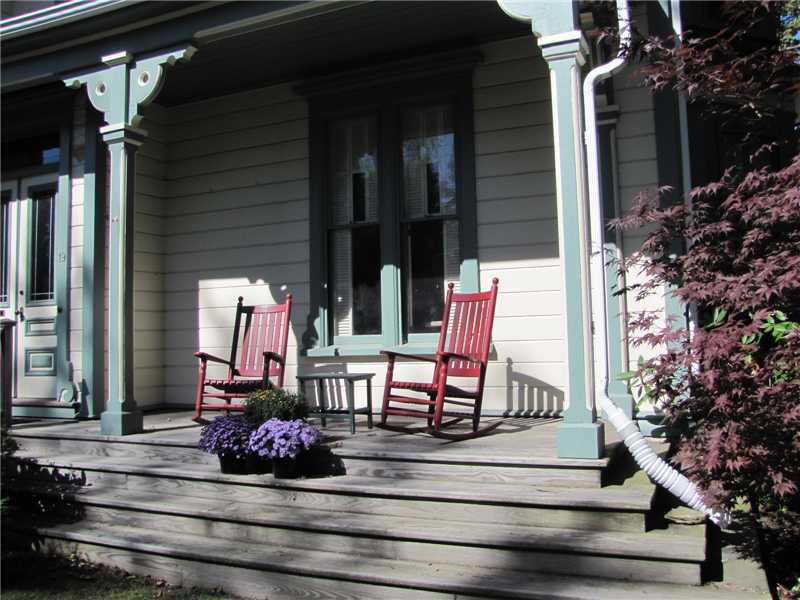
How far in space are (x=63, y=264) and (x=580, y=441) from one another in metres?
4.48

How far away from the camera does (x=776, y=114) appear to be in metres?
4.66

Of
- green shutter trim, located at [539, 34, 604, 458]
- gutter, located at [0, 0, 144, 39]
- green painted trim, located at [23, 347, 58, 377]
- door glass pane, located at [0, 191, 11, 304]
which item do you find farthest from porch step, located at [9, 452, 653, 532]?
gutter, located at [0, 0, 144, 39]

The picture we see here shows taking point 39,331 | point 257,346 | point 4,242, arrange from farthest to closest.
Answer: point 4,242 < point 39,331 < point 257,346

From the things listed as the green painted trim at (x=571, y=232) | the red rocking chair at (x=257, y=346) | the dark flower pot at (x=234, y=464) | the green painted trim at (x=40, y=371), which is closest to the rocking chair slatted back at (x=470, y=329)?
the green painted trim at (x=571, y=232)

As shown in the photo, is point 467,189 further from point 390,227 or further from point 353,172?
point 353,172

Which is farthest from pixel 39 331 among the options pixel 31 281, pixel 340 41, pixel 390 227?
pixel 340 41

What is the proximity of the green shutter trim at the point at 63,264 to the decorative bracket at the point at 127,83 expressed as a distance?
125 centimetres

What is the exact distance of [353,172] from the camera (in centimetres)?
562

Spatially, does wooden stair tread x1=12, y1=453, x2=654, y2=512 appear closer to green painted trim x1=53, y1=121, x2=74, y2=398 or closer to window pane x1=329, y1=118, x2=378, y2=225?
green painted trim x1=53, y1=121, x2=74, y2=398

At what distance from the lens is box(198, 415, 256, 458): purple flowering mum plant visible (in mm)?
3701

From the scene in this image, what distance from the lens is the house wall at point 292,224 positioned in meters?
4.91

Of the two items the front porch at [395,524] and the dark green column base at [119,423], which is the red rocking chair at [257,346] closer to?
the dark green column base at [119,423]

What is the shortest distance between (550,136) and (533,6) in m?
1.44

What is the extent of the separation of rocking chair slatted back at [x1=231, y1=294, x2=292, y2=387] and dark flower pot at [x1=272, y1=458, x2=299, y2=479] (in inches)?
59.4
